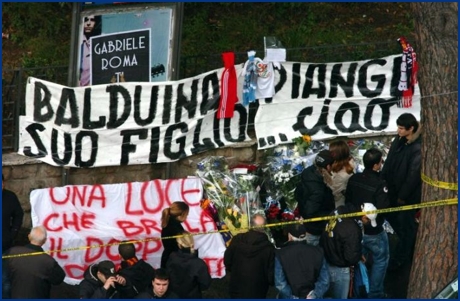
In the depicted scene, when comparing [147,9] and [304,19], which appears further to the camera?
[304,19]

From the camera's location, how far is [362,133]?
15828 mm

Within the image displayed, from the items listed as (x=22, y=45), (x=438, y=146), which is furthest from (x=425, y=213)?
(x=22, y=45)

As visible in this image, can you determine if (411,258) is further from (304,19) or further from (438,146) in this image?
(304,19)

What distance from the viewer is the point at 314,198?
44.1 feet

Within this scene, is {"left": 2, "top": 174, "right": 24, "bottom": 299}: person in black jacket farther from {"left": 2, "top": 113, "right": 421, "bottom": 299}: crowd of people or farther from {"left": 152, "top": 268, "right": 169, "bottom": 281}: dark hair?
{"left": 152, "top": 268, "right": 169, "bottom": 281}: dark hair

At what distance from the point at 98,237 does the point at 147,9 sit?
8.65ft

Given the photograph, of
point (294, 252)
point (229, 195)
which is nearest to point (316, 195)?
point (294, 252)

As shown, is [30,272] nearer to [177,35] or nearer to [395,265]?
[177,35]

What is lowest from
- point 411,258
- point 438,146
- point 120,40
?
point 411,258

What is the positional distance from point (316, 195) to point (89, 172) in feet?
10.3

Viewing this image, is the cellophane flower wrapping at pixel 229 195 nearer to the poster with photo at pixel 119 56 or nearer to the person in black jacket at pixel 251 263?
the poster with photo at pixel 119 56

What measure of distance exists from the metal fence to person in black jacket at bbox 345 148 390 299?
7.98 feet

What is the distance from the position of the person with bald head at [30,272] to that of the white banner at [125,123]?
264cm

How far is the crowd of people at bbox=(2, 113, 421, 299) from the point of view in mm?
12461
